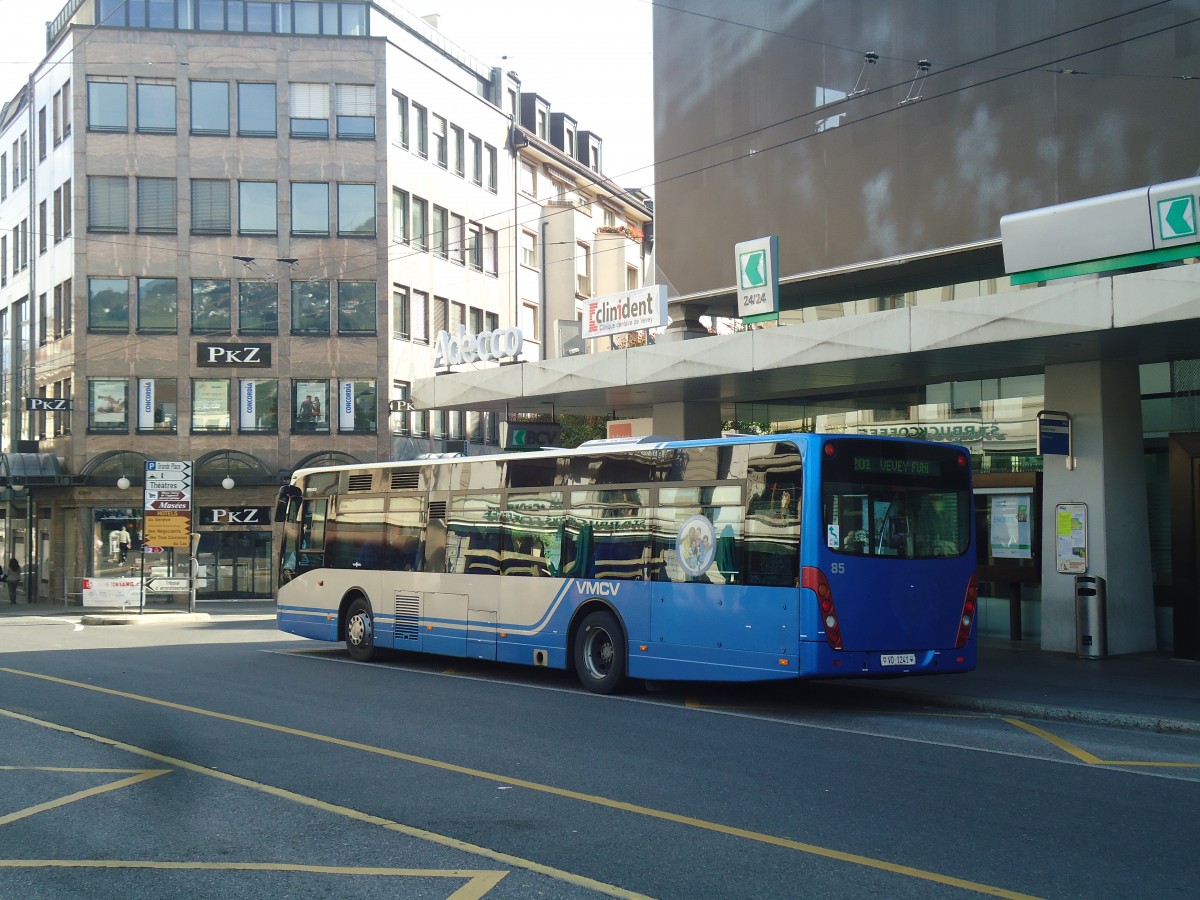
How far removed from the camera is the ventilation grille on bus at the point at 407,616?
1788 centimetres

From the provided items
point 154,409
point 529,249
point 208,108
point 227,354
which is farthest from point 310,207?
point 529,249

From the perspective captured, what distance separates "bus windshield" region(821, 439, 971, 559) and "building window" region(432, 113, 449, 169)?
1410 inches

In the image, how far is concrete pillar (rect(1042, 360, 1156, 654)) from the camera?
Answer: 17.7m

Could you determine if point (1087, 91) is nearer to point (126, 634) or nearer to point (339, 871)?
point (339, 871)

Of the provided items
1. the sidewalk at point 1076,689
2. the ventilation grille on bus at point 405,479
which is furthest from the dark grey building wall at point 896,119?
the ventilation grille on bus at point 405,479

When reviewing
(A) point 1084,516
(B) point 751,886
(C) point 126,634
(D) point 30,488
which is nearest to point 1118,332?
(A) point 1084,516

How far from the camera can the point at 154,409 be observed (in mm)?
42781

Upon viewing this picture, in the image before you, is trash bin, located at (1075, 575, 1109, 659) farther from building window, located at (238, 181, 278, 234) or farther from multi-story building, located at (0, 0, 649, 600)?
building window, located at (238, 181, 278, 234)

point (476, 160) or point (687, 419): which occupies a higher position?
point (476, 160)

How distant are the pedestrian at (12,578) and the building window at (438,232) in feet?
62.5

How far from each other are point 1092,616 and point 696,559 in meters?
6.64

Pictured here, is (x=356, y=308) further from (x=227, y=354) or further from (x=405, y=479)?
(x=405, y=479)

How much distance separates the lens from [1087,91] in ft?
57.7

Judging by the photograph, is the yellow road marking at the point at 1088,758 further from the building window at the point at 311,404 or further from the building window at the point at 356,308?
the building window at the point at 356,308
